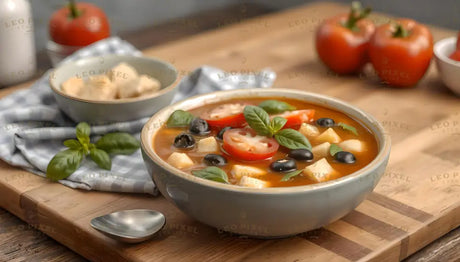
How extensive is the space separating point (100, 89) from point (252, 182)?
0.79m

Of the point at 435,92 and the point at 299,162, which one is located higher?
the point at 299,162

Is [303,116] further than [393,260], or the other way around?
[303,116]

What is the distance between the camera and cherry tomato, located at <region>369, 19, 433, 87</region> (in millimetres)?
2518

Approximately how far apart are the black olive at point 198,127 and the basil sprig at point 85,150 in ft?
0.90

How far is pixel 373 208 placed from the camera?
5.82 feet

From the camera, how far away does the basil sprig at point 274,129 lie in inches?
66.8

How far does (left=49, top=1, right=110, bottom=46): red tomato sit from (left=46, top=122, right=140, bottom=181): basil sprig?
1.02 meters

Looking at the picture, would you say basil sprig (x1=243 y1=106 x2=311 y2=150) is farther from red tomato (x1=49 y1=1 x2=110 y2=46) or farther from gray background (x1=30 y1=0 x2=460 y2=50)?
gray background (x1=30 y1=0 x2=460 y2=50)

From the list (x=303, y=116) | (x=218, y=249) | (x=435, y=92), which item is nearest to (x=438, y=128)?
(x=435, y=92)

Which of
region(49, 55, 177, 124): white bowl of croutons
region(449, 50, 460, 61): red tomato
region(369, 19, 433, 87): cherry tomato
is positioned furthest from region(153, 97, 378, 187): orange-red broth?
region(449, 50, 460, 61): red tomato

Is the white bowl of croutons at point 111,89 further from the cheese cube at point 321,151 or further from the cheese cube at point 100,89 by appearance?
the cheese cube at point 321,151

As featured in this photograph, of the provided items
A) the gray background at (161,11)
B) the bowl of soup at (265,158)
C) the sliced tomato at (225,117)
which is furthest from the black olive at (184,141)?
the gray background at (161,11)

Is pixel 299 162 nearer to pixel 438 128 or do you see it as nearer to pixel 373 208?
pixel 373 208

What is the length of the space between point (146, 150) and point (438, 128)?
1066 mm
